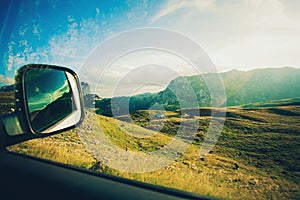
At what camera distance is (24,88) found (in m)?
3.03

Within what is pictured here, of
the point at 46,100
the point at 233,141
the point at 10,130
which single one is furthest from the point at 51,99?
the point at 233,141

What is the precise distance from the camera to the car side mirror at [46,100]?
3020 millimetres

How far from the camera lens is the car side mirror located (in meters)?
3.02

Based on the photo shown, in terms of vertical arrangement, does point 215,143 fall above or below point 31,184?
below

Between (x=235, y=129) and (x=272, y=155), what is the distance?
40.1 meters

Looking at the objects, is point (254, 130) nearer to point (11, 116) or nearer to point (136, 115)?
point (136, 115)

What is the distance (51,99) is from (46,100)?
0.29 feet

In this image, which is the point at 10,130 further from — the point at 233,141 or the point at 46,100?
the point at 233,141

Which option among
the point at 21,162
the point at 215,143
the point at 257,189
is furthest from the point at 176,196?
the point at 215,143

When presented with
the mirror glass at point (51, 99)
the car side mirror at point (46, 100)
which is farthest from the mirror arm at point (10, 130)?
the mirror glass at point (51, 99)

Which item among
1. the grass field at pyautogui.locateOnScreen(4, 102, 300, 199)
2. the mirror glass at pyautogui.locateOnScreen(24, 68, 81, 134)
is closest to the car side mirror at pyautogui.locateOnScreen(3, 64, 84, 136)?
the mirror glass at pyautogui.locateOnScreen(24, 68, 81, 134)

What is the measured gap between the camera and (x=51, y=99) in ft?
11.5

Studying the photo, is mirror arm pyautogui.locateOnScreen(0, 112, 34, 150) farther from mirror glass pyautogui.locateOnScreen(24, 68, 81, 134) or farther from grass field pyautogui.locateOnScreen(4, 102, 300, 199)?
grass field pyautogui.locateOnScreen(4, 102, 300, 199)

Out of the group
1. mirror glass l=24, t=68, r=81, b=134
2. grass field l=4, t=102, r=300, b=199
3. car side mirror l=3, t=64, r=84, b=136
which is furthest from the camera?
grass field l=4, t=102, r=300, b=199
